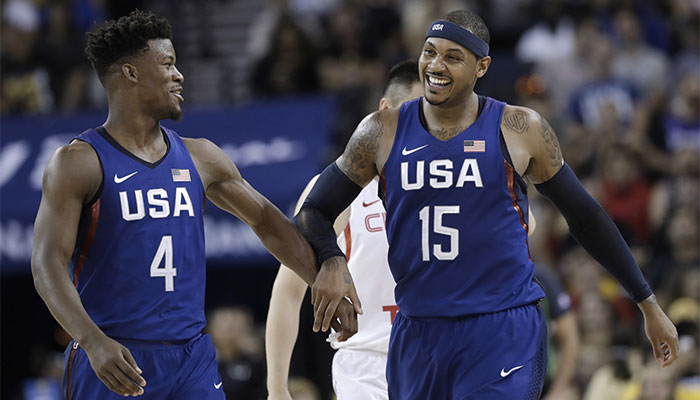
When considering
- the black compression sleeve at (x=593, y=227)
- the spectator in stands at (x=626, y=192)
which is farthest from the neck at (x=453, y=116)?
the spectator in stands at (x=626, y=192)

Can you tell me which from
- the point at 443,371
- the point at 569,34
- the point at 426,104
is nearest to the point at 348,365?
the point at 443,371

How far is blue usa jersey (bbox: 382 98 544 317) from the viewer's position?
475cm

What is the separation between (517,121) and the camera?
4875mm

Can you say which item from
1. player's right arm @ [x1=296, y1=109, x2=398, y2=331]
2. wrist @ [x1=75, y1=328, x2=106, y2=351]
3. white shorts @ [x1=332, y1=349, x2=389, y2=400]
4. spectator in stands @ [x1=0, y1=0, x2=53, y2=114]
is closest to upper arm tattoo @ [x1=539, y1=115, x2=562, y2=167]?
player's right arm @ [x1=296, y1=109, x2=398, y2=331]

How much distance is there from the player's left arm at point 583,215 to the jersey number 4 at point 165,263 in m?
1.66

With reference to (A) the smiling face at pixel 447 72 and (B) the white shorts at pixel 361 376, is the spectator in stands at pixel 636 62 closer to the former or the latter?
(B) the white shorts at pixel 361 376

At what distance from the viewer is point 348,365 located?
6031 millimetres

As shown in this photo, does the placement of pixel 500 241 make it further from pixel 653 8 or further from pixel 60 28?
pixel 60 28

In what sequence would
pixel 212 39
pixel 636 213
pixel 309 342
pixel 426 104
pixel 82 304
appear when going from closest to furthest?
pixel 82 304
pixel 426 104
pixel 636 213
pixel 309 342
pixel 212 39

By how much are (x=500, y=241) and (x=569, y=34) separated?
822 cm

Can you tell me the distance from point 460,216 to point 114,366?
1.64 metres

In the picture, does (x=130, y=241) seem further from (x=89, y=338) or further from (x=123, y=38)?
(x=123, y=38)

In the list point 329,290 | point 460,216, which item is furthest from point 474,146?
point 329,290

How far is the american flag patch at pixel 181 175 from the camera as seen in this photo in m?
4.97
